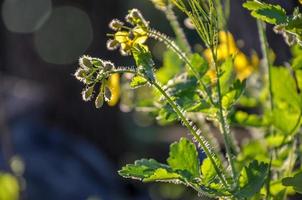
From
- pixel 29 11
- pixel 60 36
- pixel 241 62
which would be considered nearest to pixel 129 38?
pixel 241 62

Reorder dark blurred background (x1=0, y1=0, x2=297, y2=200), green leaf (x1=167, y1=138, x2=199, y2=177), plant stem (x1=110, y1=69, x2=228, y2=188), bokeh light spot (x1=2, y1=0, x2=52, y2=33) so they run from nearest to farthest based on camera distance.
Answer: plant stem (x1=110, y1=69, x2=228, y2=188), green leaf (x1=167, y1=138, x2=199, y2=177), dark blurred background (x1=0, y1=0, x2=297, y2=200), bokeh light spot (x1=2, y1=0, x2=52, y2=33)

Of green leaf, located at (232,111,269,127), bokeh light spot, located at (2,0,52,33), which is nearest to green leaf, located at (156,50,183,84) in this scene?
green leaf, located at (232,111,269,127)

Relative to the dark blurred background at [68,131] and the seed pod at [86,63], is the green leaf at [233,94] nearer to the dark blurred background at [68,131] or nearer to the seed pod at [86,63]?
the seed pod at [86,63]

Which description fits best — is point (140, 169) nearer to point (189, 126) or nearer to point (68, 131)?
point (189, 126)

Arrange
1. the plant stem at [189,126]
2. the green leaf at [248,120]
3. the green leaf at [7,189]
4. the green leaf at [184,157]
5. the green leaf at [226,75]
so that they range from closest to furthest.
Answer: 1. the plant stem at [189,126]
2. the green leaf at [184,157]
3. the green leaf at [226,75]
4. the green leaf at [248,120]
5. the green leaf at [7,189]

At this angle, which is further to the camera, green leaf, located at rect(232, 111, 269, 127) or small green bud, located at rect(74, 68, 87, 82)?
green leaf, located at rect(232, 111, 269, 127)

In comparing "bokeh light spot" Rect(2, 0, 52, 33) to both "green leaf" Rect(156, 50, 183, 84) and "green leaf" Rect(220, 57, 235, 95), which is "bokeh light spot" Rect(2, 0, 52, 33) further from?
"green leaf" Rect(220, 57, 235, 95)

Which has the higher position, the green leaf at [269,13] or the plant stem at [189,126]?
the green leaf at [269,13]

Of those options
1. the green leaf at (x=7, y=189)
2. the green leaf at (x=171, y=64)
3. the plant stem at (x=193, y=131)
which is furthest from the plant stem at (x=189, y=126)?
the green leaf at (x=7, y=189)
